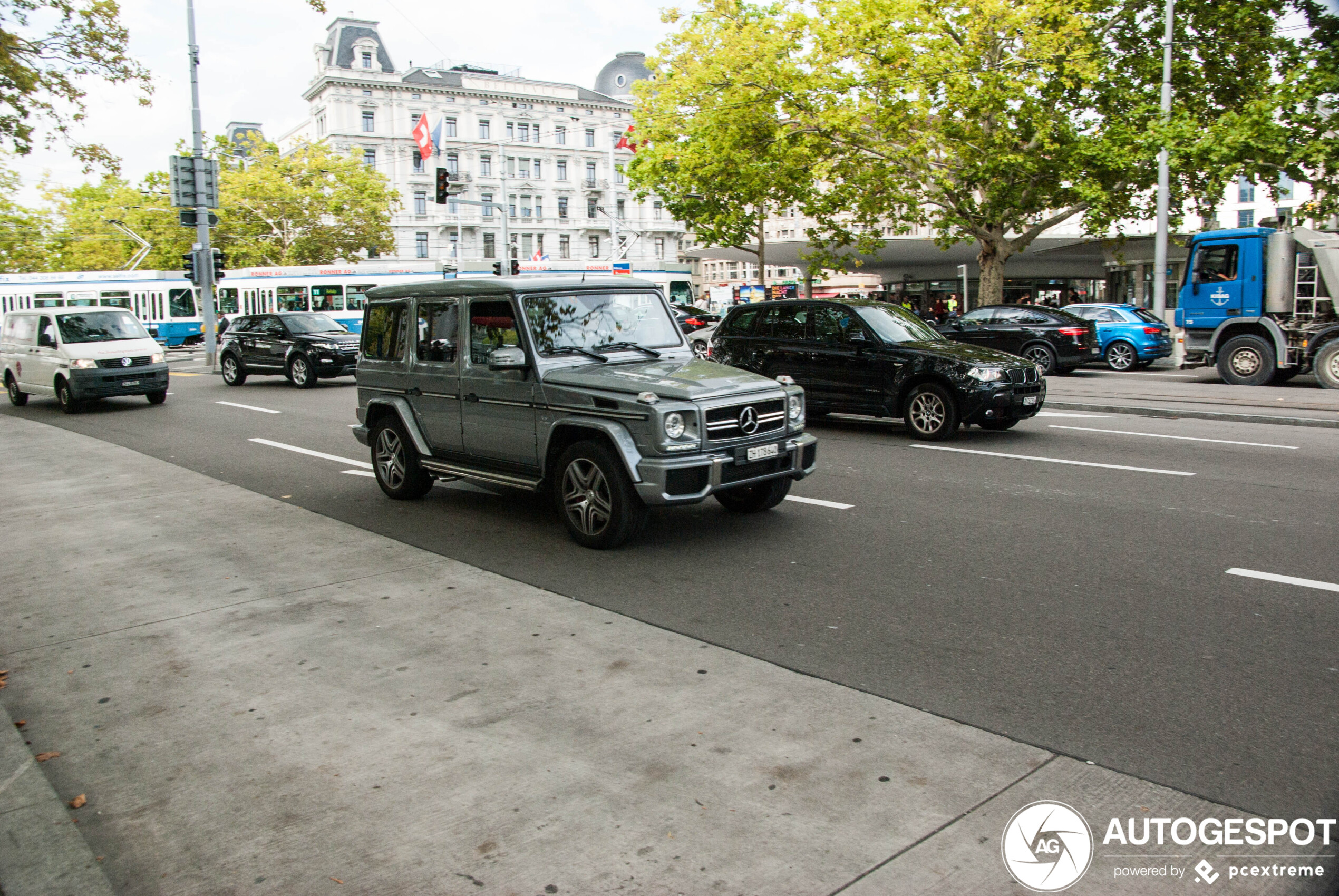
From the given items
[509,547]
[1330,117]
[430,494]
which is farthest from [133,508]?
[1330,117]

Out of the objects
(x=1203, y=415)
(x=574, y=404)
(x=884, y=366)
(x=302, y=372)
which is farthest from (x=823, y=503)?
(x=302, y=372)

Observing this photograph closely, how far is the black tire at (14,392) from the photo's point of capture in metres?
19.3

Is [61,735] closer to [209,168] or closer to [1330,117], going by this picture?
[209,168]

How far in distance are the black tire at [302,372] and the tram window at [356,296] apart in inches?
717

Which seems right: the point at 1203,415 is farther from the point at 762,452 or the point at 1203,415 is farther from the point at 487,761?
the point at 487,761

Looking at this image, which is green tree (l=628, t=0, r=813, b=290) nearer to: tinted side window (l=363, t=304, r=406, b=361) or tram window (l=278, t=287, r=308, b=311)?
tram window (l=278, t=287, r=308, b=311)

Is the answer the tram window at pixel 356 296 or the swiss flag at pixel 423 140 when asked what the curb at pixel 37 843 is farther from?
the swiss flag at pixel 423 140

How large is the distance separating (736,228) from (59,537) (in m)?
37.1

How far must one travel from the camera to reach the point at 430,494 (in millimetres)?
9180

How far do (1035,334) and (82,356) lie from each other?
18706 mm

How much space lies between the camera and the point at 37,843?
3322mm

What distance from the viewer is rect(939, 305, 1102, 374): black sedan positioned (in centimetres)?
2194

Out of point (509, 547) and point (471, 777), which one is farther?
point (509, 547)

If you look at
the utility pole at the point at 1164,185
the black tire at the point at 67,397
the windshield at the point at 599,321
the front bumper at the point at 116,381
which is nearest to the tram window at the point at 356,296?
the front bumper at the point at 116,381
